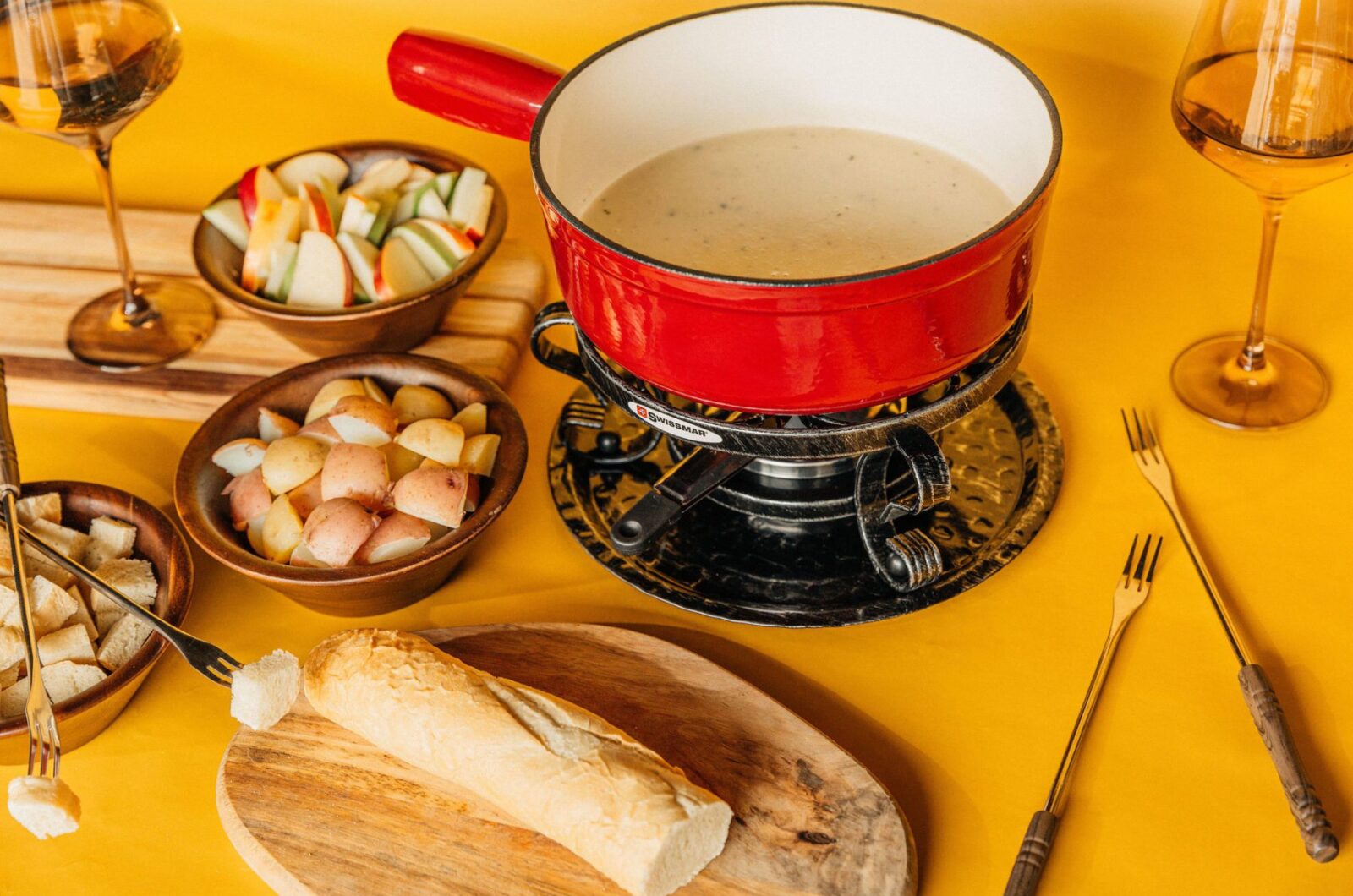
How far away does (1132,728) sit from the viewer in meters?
0.90

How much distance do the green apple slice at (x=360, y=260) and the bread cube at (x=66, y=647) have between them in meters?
0.43

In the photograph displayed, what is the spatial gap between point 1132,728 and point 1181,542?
193mm

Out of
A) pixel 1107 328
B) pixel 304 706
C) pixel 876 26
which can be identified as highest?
pixel 876 26

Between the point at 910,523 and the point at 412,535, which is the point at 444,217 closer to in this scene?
the point at 412,535

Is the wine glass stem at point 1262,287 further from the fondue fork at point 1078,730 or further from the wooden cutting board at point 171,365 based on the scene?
the wooden cutting board at point 171,365

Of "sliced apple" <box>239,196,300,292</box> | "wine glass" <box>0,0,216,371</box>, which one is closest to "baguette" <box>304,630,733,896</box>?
"sliced apple" <box>239,196,300,292</box>

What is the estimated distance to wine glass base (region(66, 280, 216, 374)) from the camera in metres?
1.27

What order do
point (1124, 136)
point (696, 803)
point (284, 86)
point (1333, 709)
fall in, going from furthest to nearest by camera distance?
point (284, 86)
point (1124, 136)
point (1333, 709)
point (696, 803)

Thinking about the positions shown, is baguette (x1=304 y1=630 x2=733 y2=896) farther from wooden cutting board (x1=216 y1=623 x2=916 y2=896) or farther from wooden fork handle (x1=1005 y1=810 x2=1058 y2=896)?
wooden fork handle (x1=1005 y1=810 x2=1058 y2=896)

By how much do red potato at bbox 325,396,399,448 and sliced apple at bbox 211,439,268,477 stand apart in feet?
0.19

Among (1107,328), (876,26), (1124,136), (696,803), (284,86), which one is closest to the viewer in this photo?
(696,803)

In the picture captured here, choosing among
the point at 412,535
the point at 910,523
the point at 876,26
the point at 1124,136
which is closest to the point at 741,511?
the point at 910,523

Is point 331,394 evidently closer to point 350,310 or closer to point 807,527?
point 350,310

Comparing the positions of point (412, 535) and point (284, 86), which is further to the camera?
point (284, 86)
